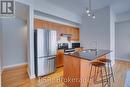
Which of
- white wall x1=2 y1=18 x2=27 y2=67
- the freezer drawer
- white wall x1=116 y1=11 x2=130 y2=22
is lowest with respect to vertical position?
the freezer drawer

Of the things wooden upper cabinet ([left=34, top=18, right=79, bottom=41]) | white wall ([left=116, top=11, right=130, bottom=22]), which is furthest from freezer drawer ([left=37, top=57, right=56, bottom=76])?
white wall ([left=116, top=11, right=130, bottom=22])

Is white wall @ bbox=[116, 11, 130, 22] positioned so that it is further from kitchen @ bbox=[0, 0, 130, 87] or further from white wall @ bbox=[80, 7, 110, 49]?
white wall @ bbox=[80, 7, 110, 49]

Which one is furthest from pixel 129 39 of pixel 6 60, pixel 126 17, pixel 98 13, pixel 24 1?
pixel 6 60

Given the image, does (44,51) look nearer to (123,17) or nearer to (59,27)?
(59,27)

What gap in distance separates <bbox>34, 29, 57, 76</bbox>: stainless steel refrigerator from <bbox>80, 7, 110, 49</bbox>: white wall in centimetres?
272

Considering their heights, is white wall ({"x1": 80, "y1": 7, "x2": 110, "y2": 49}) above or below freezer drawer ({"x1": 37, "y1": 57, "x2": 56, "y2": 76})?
above

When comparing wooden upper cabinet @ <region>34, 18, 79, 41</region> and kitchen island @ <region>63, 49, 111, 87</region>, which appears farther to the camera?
wooden upper cabinet @ <region>34, 18, 79, 41</region>

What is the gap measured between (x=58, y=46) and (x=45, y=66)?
69.5 inches

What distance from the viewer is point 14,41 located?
17.6 ft

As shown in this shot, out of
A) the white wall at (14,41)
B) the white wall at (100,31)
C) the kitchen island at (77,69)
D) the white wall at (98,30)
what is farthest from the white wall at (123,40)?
the white wall at (14,41)

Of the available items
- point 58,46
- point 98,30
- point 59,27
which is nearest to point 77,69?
point 58,46

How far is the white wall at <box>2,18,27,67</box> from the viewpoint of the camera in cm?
502

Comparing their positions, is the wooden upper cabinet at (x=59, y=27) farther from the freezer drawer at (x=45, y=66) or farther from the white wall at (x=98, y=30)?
the freezer drawer at (x=45, y=66)

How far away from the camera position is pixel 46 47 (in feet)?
13.1
